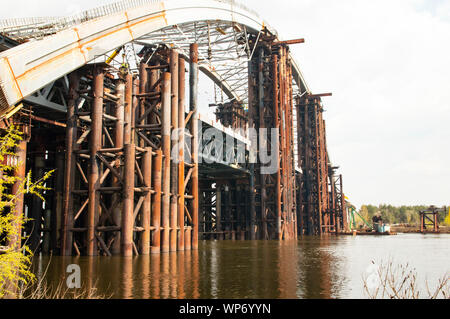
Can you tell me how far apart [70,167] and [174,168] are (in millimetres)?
8252

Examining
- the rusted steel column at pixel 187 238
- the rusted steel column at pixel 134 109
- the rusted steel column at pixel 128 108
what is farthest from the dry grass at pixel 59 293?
the rusted steel column at pixel 187 238

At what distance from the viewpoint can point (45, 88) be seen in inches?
1118

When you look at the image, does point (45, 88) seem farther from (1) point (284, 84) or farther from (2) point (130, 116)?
(1) point (284, 84)

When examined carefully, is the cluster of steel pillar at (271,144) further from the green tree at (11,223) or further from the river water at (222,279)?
the green tree at (11,223)

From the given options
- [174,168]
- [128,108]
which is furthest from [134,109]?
[174,168]

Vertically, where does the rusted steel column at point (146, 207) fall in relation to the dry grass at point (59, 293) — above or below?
above

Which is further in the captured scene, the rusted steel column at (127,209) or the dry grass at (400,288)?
the rusted steel column at (127,209)

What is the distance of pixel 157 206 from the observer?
30047mm

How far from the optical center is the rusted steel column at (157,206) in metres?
29.7

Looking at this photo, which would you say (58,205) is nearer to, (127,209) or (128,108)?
(127,209)

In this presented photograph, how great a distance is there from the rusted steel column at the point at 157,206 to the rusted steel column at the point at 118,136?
7.63ft

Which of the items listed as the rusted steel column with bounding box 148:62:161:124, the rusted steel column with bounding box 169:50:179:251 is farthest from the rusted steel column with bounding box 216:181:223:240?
the rusted steel column with bounding box 169:50:179:251

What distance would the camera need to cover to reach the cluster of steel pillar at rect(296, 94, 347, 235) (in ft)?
273
